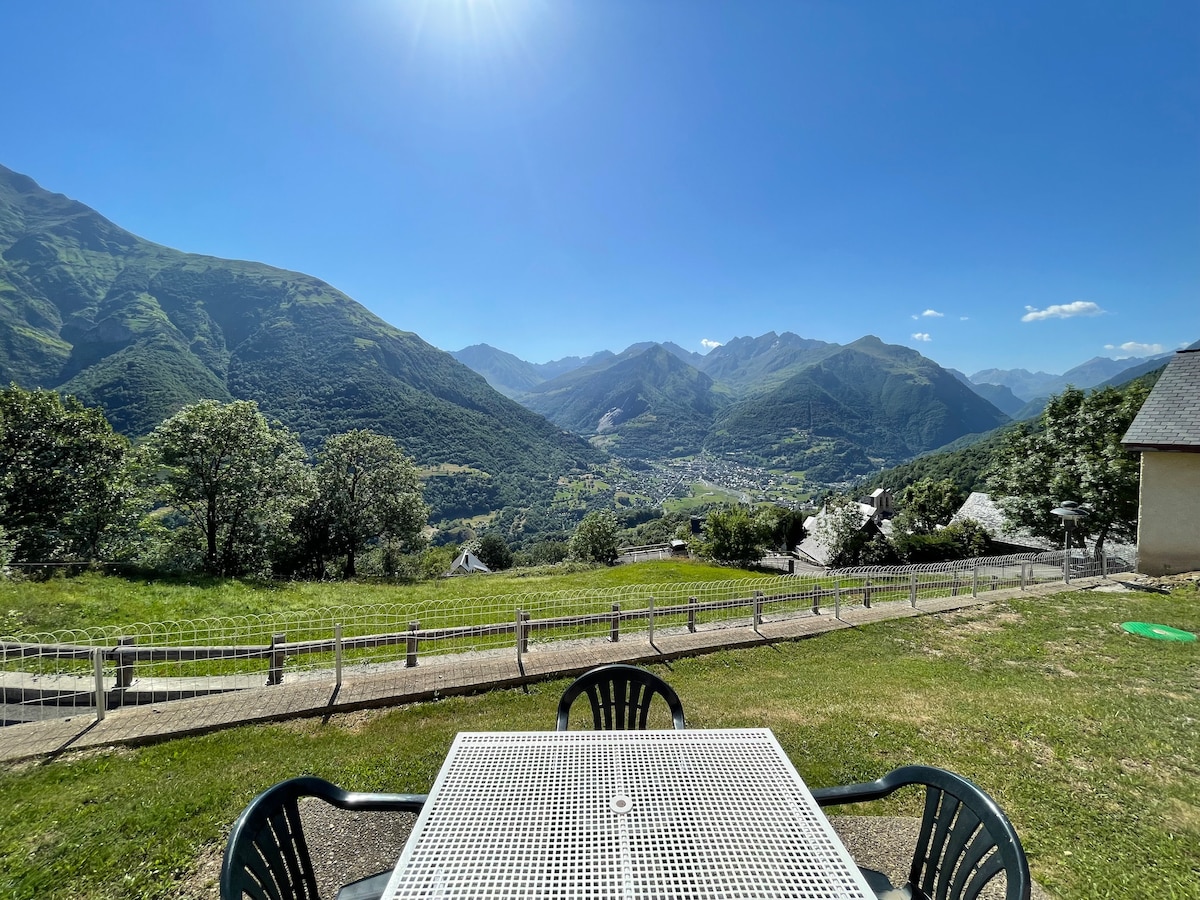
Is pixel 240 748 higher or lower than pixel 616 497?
higher

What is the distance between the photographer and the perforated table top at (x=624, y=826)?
178 centimetres

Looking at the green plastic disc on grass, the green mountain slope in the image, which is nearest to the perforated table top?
the green plastic disc on grass

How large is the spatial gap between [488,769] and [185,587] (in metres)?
16.7

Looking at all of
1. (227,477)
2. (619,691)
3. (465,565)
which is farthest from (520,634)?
(465,565)

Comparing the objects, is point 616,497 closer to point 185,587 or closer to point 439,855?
point 185,587

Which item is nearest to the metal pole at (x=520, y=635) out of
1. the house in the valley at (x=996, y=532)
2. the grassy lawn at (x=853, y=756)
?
the grassy lawn at (x=853, y=756)

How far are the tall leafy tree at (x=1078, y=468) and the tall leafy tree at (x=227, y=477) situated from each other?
34.5 meters

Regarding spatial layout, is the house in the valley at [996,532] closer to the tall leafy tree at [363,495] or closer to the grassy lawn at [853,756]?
the grassy lawn at [853,756]

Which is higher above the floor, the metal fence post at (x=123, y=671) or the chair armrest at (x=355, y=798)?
the chair armrest at (x=355, y=798)

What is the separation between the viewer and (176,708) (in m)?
6.20

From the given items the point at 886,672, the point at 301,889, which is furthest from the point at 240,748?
the point at 886,672

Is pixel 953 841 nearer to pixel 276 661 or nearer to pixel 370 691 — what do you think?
pixel 370 691

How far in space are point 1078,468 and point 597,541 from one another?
27131mm

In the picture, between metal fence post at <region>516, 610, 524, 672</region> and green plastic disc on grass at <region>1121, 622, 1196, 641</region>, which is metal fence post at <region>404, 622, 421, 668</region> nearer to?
metal fence post at <region>516, 610, 524, 672</region>
